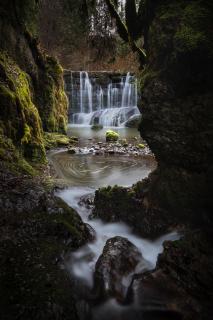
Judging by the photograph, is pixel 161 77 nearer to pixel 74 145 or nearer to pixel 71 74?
pixel 74 145

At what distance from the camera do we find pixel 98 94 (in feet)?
103

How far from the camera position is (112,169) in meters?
11.9

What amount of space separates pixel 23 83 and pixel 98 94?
20.3 m

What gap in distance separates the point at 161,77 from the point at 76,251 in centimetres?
320

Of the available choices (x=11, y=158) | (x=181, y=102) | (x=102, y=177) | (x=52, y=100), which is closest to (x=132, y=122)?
(x=52, y=100)

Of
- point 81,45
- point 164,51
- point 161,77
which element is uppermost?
point 81,45

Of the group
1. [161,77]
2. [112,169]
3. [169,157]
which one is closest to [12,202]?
[169,157]

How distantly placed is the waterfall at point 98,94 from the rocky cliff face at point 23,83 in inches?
517

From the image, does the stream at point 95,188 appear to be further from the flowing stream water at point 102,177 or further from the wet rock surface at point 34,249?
the wet rock surface at point 34,249

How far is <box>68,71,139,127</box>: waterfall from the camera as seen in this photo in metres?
30.8

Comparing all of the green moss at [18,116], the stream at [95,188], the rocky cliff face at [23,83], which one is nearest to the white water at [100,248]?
the stream at [95,188]

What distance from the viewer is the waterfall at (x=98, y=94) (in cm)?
3081

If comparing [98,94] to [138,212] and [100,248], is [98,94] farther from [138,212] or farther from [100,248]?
[100,248]

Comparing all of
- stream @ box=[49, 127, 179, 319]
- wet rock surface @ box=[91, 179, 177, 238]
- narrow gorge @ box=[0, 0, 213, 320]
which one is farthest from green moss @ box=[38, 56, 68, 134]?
wet rock surface @ box=[91, 179, 177, 238]
